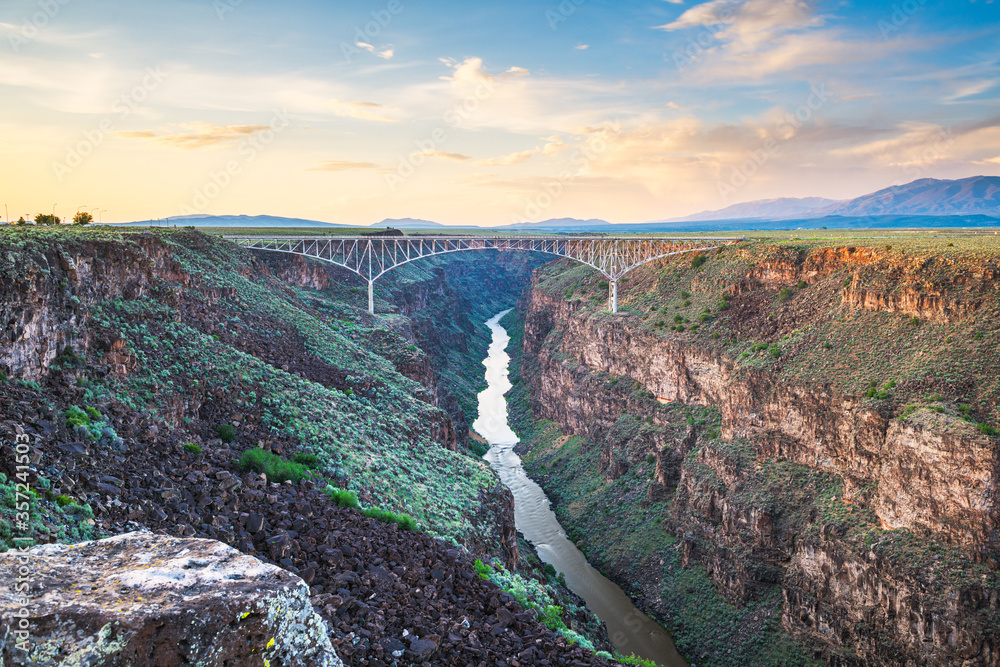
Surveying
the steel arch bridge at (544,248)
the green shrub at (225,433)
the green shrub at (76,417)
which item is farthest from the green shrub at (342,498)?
the steel arch bridge at (544,248)

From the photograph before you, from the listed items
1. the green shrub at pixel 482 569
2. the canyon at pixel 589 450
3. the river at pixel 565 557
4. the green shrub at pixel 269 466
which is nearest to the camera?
the canyon at pixel 589 450

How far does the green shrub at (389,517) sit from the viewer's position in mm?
24237

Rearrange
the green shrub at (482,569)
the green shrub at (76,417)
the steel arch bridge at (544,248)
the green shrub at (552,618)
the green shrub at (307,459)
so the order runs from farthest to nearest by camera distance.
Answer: the steel arch bridge at (544,248), the green shrub at (307,459), the green shrub at (482,569), the green shrub at (552,618), the green shrub at (76,417)

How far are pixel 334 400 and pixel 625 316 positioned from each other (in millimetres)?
40288

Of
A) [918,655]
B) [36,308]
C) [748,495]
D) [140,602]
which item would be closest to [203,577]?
[140,602]

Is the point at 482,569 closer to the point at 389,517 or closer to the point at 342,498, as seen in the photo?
the point at 389,517

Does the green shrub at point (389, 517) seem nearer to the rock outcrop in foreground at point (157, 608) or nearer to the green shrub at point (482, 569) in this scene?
the green shrub at point (482, 569)

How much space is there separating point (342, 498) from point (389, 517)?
82.2 inches

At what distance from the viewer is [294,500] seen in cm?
2144

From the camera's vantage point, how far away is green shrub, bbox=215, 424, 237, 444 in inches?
990

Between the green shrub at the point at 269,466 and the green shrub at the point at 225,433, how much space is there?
1286 mm

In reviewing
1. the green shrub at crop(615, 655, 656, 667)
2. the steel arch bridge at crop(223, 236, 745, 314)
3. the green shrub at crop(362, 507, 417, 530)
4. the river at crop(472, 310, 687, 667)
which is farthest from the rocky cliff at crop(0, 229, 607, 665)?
the steel arch bridge at crop(223, 236, 745, 314)

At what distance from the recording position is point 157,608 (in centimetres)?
988

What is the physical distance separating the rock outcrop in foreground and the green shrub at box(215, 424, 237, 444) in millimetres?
13169
